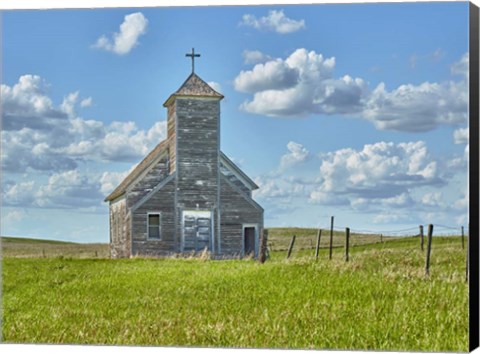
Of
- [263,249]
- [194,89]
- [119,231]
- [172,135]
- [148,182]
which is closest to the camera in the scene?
[194,89]

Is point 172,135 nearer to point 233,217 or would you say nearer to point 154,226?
point 233,217

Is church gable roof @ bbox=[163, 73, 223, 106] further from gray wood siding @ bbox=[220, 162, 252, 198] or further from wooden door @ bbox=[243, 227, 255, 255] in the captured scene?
wooden door @ bbox=[243, 227, 255, 255]

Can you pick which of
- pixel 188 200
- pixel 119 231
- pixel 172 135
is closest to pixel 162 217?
pixel 188 200

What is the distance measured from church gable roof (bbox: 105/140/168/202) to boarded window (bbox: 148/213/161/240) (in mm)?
1613

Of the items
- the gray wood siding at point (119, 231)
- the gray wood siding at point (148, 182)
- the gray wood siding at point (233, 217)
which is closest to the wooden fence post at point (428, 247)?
the gray wood siding at point (233, 217)

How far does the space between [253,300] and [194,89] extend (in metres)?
3.13

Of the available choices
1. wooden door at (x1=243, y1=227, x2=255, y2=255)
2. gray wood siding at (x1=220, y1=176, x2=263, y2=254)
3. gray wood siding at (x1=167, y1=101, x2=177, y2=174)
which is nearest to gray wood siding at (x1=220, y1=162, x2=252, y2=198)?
gray wood siding at (x1=220, y1=176, x2=263, y2=254)

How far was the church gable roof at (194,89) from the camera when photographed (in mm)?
14677

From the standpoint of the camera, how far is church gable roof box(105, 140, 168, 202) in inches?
614

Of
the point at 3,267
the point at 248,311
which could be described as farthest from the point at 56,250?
the point at 248,311

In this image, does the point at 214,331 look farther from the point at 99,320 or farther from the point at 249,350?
the point at 99,320

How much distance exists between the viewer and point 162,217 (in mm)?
19078

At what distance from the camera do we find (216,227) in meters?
18.6

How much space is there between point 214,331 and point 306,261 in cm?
294
